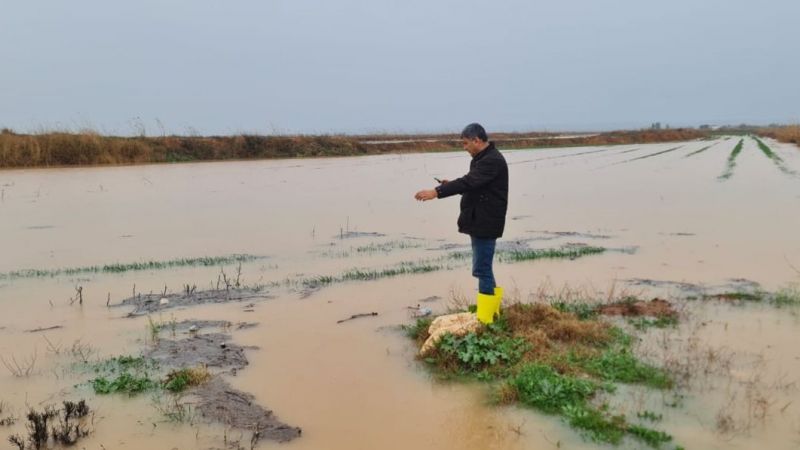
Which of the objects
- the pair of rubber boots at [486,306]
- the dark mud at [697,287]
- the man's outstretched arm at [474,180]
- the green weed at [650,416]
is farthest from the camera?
the dark mud at [697,287]

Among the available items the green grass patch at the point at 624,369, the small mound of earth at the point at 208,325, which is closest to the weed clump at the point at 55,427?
the small mound of earth at the point at 208,325

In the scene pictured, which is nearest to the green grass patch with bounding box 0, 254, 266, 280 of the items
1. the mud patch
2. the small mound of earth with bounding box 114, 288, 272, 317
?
the small mound of earth with bounding box 114, 288, 272, 317

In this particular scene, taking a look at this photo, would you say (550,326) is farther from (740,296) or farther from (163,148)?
(163,148)

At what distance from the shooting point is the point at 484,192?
18.7ft

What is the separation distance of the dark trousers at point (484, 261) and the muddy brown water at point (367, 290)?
35.3 inches

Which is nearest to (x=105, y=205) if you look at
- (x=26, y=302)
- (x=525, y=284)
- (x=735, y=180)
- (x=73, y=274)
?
(x=73, y=274)

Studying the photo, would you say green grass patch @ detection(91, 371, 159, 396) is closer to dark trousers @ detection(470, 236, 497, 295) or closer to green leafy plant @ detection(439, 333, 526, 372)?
green leafy plant @ detection(439, 333, 526, 372)

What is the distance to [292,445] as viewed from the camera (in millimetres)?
4293

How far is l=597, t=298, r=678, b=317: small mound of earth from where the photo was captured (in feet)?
21.9

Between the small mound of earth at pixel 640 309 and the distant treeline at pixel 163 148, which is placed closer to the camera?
the small mound of earth at pixel 640 309

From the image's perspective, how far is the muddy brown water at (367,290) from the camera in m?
4.50

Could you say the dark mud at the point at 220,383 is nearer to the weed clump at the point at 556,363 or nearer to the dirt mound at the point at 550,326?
the weed clump at the point at 556,363

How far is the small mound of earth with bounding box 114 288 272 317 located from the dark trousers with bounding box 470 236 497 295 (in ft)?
9.77

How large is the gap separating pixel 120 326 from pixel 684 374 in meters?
5.24
